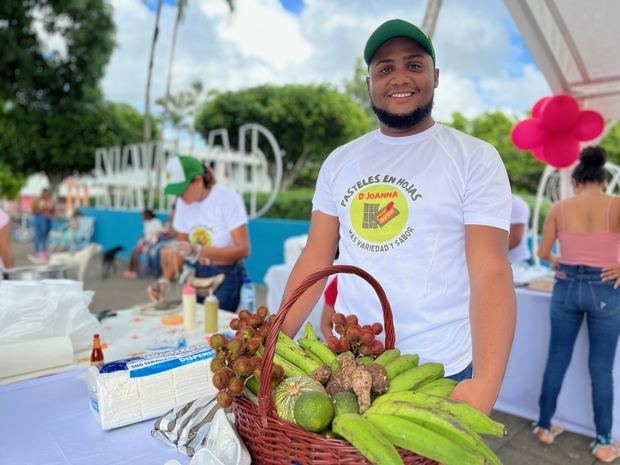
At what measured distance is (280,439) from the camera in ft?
2.90

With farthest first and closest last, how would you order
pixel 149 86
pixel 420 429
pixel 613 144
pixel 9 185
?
pixel 9 185 → pixel 613 144 → pixel 149 86 → pixel 420 429

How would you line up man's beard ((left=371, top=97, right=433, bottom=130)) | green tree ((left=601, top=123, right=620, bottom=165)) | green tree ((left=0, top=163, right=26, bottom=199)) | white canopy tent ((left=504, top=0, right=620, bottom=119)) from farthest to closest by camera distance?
green tree ((left=0, top=163, right=26, bottom=199)) < green tree ((left=601, top=123, right=620, bottom=165)) < white canopy tent ((left=504, top=0, right=620, bottom=119)) < man's beard ((left=371, top=97, right=433, bottom=130))

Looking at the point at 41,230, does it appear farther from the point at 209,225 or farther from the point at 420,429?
the point at 420,429

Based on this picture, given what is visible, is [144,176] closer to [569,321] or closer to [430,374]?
[569,321]

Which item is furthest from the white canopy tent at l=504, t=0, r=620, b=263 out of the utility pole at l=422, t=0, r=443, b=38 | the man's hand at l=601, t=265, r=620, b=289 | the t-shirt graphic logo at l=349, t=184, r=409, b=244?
the t-shirt graphic logo at l=349, t=184, r=409, b=244

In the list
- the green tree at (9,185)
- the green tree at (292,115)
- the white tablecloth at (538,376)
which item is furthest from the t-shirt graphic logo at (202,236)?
the green tree at (9,185)

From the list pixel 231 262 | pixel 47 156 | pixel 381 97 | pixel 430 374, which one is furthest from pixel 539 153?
pixel 47 156

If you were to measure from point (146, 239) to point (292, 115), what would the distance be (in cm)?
1671

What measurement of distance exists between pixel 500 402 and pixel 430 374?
290 centimetres

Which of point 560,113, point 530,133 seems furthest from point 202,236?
point 560,113

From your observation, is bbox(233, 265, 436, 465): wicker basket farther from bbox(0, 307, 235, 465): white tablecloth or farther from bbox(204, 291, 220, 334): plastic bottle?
bbox(204, 291, 220, 334): plastic bottle

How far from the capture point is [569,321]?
290cm

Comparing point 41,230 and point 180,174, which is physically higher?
point 180,174

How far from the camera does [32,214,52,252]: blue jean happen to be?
11.9 metres
